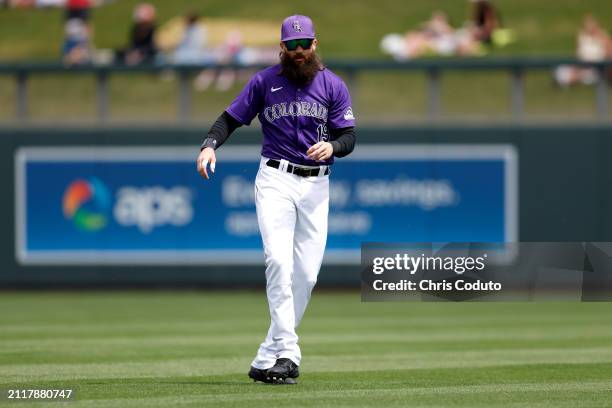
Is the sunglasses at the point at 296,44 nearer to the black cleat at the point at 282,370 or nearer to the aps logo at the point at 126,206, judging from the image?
the black cleat at the point at 282,370

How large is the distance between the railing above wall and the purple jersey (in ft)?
32.3

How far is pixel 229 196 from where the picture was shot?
1800 centimetres

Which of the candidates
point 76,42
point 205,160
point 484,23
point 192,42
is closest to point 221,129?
point 205,160

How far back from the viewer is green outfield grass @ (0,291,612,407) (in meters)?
7.56

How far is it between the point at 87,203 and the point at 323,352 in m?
8.28

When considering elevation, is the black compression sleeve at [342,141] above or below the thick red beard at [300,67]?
below

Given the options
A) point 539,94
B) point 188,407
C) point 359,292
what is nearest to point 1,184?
point 359,292

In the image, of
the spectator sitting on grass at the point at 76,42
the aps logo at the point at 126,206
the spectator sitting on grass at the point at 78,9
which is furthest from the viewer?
the spectator sitting on grass at the point at 78,9

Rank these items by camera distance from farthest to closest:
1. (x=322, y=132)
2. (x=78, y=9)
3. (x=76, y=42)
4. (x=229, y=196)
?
(x=78, y=9), (x=76, y=42), (x=229, y=196), (x=322, y=132)

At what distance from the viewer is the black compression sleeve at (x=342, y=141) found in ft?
26.2

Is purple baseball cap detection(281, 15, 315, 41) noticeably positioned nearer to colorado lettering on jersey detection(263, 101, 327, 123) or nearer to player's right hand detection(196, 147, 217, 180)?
colorado lettering on jersey detection(263, 101, 327, 123)

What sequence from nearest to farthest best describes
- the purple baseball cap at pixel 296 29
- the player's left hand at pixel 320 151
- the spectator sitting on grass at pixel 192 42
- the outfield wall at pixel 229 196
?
the player's left hand at pixel 320 151, the purple baseball cap at pixel 296 29, the outfield wall at pixel 229 196, the spectator sitting on grass at pixel 192 42

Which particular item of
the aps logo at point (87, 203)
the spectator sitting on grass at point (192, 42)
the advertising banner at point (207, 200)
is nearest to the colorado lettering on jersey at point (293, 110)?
the advertising banner at point (207, 200)

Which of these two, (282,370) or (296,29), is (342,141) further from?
(282,370)
